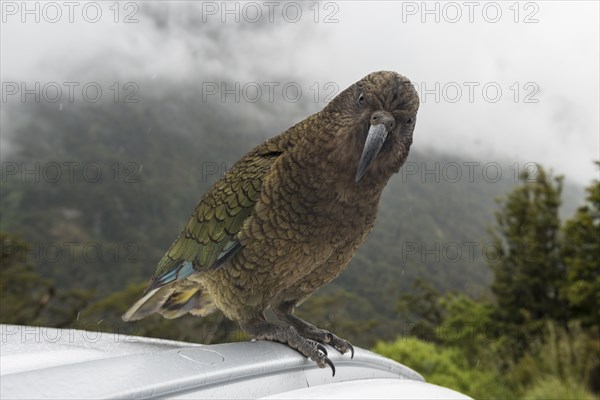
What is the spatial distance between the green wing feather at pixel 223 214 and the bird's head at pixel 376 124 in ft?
1.39

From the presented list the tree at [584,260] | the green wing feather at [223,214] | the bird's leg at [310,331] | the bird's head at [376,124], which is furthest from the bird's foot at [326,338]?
the tree at [584,260]

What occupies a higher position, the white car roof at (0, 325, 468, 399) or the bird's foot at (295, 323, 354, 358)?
the white car roof at (0, 325, 468, 399)

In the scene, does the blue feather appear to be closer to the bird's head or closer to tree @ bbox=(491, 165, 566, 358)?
the bird's head

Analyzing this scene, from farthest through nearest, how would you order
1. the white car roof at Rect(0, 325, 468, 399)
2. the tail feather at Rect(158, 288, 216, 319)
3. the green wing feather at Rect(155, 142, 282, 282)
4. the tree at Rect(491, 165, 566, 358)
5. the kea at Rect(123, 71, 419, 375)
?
the tree at Rect(491, 165, 566, 358) < the tail feather at Rect(158, 288, 216, 319) < the green wing feather at Rect(155, 142, 282, 282) < the kea at Rect(123, 71, 419, 375) < the white car roof at Rect(0, 325, 468, 399)

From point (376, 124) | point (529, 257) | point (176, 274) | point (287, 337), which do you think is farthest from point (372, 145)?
point (529, 257)

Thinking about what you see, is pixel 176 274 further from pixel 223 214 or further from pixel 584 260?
pixel 584 260

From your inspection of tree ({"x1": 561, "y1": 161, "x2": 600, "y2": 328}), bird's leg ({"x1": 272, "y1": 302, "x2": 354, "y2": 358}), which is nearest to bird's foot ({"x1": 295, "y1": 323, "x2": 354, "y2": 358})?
bird's leg ({"x1": 272, "y1": 302, "x2": 354, "y2": 358})

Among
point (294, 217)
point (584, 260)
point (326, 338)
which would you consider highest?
point (294, 217)

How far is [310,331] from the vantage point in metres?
2.34

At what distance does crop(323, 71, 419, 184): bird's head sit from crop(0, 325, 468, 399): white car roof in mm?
615

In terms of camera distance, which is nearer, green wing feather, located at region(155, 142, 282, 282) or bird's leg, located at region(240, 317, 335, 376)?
bird's leg, located at region(240, 317, 335, 376)

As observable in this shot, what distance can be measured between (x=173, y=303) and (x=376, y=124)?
1.36 meters

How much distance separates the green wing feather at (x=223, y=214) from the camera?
2.32 metres

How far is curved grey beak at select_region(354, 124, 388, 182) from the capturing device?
1794 mm
